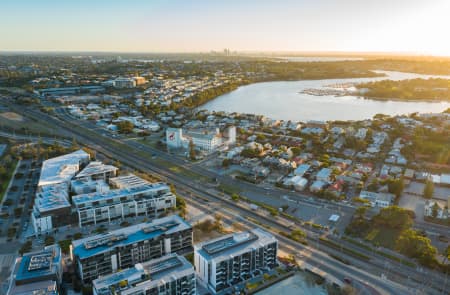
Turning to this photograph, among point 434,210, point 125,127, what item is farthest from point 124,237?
point 125,127

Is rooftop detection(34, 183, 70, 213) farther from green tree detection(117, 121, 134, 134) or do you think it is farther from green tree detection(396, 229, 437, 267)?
green tree detection(396, 229, 437, 267)

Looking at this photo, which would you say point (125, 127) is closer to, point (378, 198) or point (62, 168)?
point (62, 168)

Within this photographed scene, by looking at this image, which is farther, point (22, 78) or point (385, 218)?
point (22, 78)

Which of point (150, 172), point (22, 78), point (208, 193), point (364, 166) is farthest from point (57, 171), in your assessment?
point (22, 78)

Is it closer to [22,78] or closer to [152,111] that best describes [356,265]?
[152,111]

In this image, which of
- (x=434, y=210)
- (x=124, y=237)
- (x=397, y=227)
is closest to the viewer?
(x=124, y=237)

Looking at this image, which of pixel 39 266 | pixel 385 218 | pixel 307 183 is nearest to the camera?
pixel 39 266
